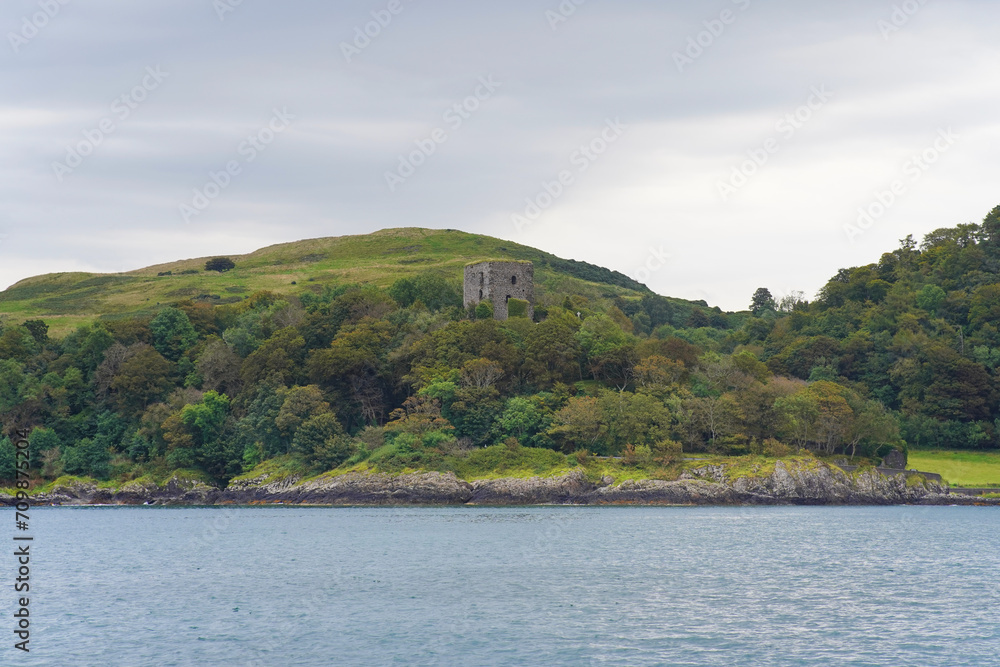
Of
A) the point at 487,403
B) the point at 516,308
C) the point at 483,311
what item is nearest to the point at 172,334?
the point at 483,311

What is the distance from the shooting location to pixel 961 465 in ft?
284

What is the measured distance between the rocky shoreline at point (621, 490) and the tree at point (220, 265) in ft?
328

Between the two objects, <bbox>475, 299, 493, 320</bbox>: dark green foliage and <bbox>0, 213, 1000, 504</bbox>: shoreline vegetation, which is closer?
<bbox>0, 213, 1000, 504</bbox>: shoreline vegetation

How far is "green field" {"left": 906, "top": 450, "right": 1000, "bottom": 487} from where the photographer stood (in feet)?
270

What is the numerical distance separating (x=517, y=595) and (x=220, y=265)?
154 m

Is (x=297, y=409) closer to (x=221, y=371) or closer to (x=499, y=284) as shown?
(x=221, y=371)

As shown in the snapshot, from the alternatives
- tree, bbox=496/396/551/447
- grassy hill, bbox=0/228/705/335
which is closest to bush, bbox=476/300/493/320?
tree, bbox=496/396/551/447

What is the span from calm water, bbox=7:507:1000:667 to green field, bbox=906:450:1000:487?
97.5ft

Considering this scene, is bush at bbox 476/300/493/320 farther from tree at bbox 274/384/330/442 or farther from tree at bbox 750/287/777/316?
tree at bbox 750/287/777/316

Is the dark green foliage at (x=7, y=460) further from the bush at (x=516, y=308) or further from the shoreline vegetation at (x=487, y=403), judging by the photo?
the bush at (x=516, y=308)

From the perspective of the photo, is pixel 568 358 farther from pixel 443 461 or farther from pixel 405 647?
pixel 405 647

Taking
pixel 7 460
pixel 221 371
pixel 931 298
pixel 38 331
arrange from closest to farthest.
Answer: pixel 7 460
pixel 221 371
pixel 38 331
pixel 931 298

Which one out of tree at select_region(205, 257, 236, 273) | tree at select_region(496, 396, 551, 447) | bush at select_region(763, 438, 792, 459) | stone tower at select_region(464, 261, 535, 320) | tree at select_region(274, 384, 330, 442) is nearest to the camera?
bush at select_region(763, 438, 792, 459)

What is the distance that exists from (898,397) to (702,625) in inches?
3188
